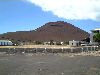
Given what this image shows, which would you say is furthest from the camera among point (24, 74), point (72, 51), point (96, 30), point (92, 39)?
point (96, 30)

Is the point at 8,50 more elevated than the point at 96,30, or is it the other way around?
the point at 96,30

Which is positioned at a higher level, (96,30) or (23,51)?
(96,30)

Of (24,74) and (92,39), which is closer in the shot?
(24,74)

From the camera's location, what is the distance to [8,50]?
64938 millimetres

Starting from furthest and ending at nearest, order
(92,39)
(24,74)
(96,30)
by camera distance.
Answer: (96,30), (92,39), (24,74)

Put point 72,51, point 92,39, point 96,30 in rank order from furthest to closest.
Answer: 1. point 96,30
2. point 92,39
3. point 72,51

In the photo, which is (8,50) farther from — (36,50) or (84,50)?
(84,50)

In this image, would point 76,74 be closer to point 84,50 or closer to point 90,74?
point 90,74

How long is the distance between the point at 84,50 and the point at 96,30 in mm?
100128

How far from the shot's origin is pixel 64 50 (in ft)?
208

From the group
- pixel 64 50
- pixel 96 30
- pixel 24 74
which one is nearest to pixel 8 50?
pixel 64 50

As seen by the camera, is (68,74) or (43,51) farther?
(43,51)

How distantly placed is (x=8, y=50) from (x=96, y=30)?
102 metres

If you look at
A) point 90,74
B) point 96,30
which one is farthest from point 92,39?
point 90,74
